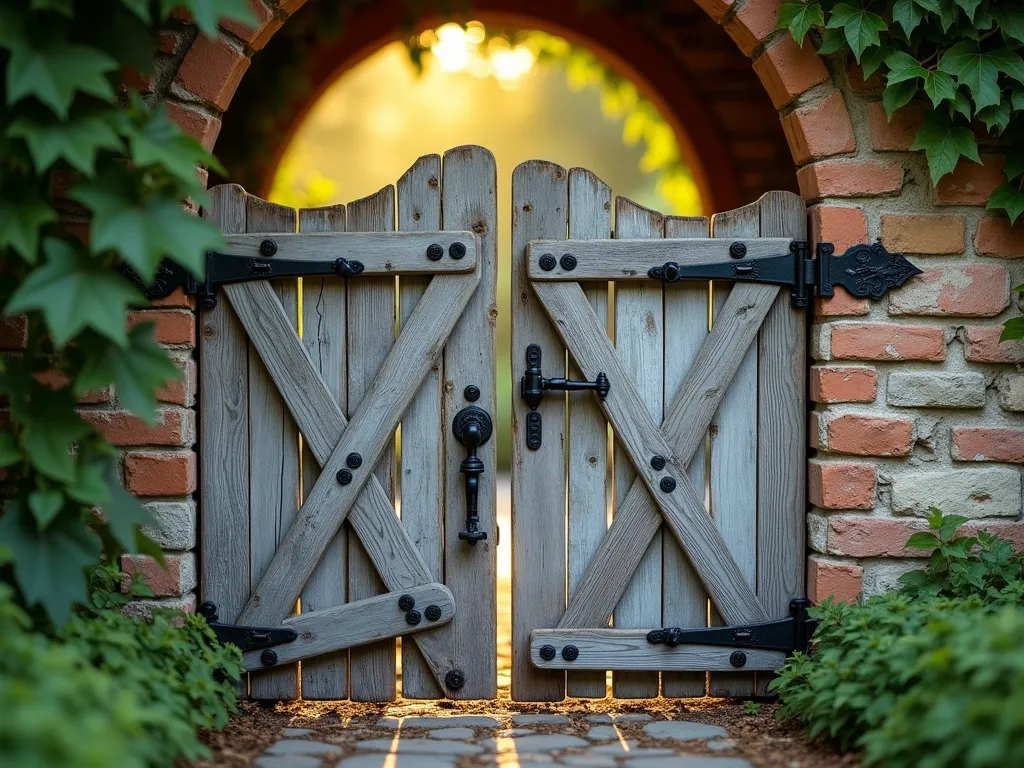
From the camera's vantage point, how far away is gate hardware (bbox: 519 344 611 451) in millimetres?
2996

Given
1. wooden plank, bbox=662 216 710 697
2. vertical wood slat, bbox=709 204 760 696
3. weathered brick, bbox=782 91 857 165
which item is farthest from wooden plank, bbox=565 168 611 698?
weathered brick, bbox=782 91 857 165

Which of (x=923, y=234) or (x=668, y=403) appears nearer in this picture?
(x=923, y=234)

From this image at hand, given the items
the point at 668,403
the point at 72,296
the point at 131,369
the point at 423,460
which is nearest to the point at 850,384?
the point at 668,403

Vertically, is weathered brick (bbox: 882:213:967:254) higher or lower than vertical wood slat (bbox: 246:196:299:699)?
higher

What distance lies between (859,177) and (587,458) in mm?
1141

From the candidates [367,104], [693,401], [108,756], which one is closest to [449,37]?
[693,401]

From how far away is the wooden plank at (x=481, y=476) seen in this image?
9.94 ft

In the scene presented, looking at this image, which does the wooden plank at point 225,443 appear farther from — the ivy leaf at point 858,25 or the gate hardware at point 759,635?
the ivy leaf at point 858,25

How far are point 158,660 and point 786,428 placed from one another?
1.88 meters

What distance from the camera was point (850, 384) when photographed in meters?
2.93

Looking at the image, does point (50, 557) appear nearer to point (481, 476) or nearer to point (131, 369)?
point (131, 369)

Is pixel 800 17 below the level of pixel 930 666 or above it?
above

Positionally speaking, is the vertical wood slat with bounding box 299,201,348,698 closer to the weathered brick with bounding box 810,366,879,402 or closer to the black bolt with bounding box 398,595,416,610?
the black bolt with bounding box 398,595,416,610

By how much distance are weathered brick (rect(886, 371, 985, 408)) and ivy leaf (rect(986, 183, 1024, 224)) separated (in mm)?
488
